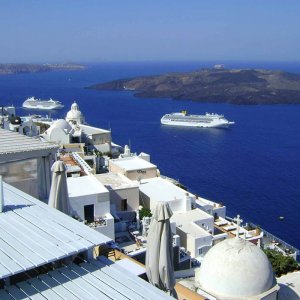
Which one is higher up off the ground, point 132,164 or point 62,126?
point 62,126

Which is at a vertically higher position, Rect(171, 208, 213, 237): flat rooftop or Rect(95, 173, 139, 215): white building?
Rect(95, 173, 139, 215): white building

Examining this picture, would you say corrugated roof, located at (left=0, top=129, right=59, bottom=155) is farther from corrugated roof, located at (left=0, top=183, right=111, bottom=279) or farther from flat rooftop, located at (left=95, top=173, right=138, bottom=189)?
flat rooftop, located at (left=95, top=173, right=138, bottom=189)

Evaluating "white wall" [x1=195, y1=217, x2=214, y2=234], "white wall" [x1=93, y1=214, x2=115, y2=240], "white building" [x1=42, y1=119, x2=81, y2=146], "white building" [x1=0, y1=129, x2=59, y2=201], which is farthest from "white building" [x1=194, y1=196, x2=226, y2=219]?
"white building" [x1=0, y1=129, x2=59, y2=201]

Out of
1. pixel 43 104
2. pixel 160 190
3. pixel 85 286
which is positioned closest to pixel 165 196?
pixel 160 190

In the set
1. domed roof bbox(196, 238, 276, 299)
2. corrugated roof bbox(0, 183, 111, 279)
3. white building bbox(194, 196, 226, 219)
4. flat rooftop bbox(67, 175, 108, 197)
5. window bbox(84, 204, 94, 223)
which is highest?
corrugated roof bbox(0, 183, 111, 279)

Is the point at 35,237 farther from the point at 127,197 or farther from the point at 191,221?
the point at 127,197

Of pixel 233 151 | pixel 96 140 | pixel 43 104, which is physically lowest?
pixel 233 151

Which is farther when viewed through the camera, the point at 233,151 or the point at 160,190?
the point at 233,151
